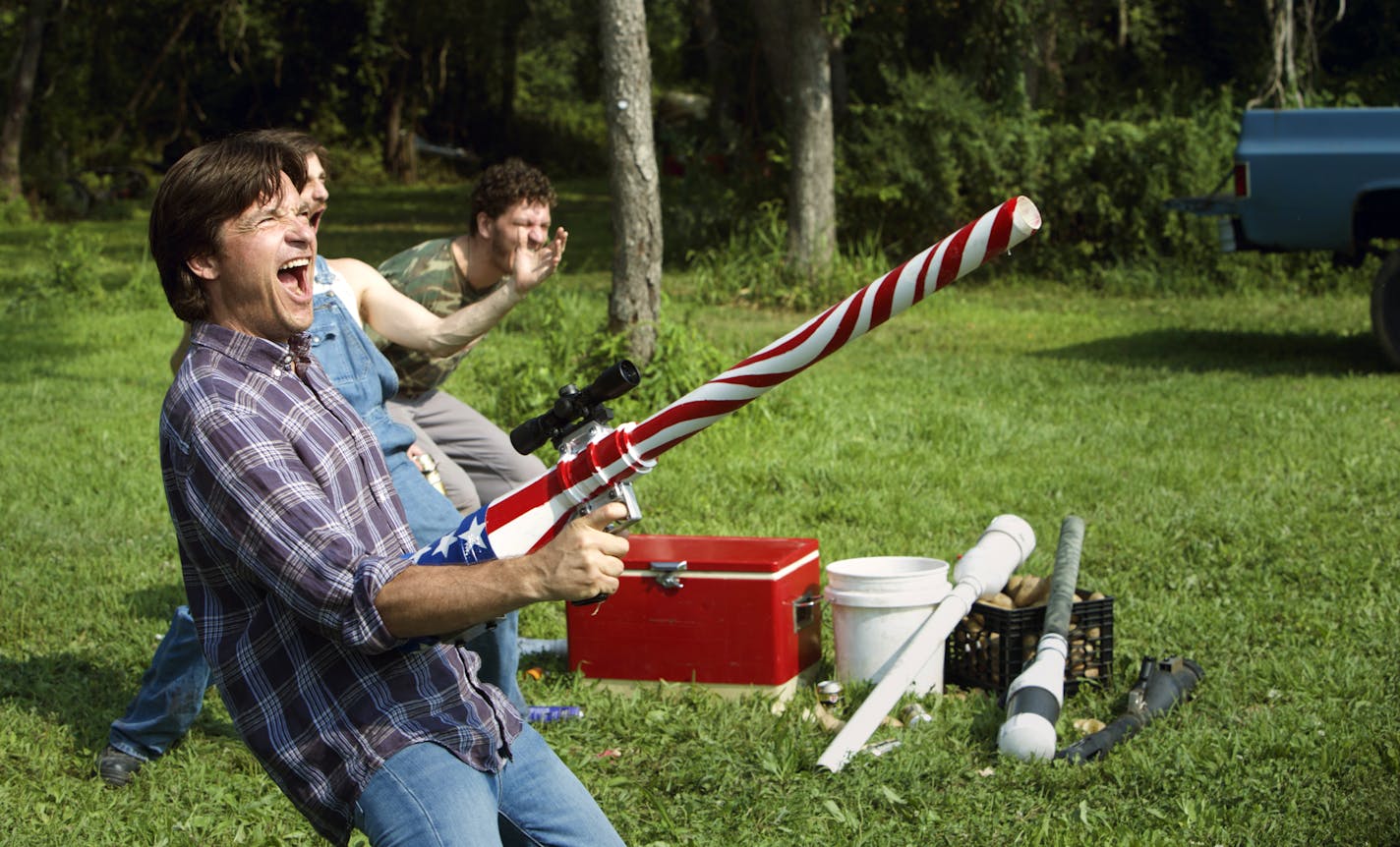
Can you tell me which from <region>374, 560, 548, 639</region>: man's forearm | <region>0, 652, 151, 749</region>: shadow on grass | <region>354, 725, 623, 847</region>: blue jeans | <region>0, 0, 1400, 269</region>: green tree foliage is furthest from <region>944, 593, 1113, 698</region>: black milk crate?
<region>0, 0, 1400, 269</region>: green tree foliage

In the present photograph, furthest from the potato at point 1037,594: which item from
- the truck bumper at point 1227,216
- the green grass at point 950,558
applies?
the truck bumper at point 1227,216

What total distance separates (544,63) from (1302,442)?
53.6m

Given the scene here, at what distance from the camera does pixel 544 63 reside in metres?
59.1

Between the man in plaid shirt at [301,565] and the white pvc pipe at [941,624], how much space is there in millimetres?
2179

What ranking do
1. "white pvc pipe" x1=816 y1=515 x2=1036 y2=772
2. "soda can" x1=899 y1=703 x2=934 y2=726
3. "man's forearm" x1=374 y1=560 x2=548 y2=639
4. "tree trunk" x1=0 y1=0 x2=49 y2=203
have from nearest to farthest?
1. "man's forearm" x1=374 y1=560 x2=548 y2=639
2. "white pvc pipe" x1=816 y1=515 x2=1036 y2=772
3. "soda can" x1=899 y1=703 x2=934 y2=726
4. "tree trunk" x1=0 y1=0 x2=49 y2=203

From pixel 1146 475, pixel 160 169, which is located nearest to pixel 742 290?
pixel 1146 475

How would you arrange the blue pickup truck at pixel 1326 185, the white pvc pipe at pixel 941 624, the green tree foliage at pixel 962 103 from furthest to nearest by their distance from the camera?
the green tree foliage at pixel 962 103 → the blue pickup truck at pixel 1326 185 → the white pvc pipe at pixel 941 624

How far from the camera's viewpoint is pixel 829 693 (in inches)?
200

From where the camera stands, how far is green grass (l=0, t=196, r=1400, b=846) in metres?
4.28

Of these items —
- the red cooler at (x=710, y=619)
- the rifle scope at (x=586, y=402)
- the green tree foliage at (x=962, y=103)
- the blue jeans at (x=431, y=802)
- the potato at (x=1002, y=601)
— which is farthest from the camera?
the green tree foliage at (x=962, y=103)

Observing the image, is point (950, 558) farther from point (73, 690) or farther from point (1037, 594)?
point (73, 690)

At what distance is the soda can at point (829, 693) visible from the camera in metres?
5.07

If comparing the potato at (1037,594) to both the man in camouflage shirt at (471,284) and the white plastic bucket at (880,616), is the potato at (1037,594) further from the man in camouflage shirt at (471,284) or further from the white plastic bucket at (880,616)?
the man in camouflage shirt at (471,284)

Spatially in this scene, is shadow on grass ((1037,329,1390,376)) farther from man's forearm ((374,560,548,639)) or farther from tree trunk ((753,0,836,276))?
man's forearm ((374,560,548,639))
